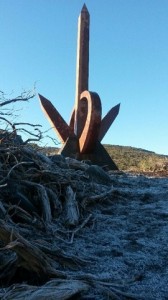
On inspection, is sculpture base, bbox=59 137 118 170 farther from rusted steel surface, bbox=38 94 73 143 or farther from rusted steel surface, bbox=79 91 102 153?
rusted steel surface, bbox=38 94 73 143

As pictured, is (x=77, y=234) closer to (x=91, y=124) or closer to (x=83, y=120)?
(x=91, y=124)

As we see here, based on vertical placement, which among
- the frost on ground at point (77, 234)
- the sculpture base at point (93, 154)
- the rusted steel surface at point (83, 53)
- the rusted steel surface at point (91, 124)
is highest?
the rusted steel surface at point (83, 53)

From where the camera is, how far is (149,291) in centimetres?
232

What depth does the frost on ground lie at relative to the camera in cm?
229

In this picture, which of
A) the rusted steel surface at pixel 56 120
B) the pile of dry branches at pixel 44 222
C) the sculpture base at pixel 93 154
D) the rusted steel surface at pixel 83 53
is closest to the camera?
the pile of dry branches at pixel 44 222

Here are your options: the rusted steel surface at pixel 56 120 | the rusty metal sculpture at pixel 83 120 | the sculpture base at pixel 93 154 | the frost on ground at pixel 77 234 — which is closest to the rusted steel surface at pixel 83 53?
the rusty metal sculpture at pixel 83 120

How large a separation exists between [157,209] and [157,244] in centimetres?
115

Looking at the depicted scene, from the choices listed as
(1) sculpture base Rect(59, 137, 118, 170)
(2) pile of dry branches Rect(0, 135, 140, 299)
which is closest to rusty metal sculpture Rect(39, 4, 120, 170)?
(1) sculpture base Rect(59, 137, 118, 170)

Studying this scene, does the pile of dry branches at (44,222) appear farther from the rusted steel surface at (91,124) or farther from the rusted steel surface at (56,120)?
the rusted steel surface at (56,120)

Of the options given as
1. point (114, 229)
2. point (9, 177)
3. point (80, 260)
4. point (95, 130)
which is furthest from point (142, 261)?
point (95, 130)

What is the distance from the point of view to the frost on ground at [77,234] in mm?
2288

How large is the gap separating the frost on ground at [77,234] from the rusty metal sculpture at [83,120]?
7.74 ft

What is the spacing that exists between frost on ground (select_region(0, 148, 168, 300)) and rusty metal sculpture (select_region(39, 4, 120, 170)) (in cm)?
236

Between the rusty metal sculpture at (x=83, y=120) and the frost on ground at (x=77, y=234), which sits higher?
the rusty metal sculpture at (x=83, y=120)
